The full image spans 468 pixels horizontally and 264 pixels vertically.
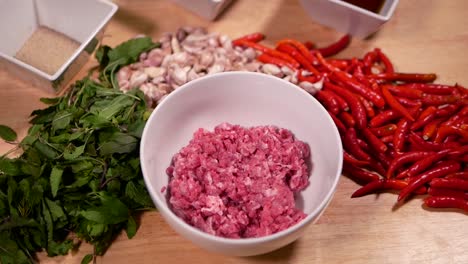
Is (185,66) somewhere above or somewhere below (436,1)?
below

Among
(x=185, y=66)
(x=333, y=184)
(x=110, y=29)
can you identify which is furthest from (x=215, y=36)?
(x=333, y=184)

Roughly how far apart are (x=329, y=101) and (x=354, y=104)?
0.08 m

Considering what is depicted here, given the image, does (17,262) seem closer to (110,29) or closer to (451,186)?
(110,29)

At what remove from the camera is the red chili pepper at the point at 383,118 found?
1.75 m

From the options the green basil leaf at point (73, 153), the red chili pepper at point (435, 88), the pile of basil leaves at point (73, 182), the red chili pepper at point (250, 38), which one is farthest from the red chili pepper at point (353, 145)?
the green basil leaf at point (73, 153)

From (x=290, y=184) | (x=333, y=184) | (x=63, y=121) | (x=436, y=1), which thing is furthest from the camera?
(x=436, y=1)

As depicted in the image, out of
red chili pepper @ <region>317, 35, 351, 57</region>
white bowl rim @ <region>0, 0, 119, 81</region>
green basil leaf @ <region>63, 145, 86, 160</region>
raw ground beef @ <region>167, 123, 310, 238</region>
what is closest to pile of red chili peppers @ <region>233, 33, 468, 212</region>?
red chili pepper @ <region>317, 35, 351, 57</region>

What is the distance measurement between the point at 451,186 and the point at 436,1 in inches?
33.4

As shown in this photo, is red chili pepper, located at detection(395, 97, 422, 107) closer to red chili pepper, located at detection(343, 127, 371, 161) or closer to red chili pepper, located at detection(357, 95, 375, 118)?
red chili pepper, located at detection(357, 95, 375, 118)

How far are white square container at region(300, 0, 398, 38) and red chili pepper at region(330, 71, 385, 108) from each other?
0.20m

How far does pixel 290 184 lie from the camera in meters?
1.47

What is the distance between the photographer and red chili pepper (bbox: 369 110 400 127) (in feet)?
5.75

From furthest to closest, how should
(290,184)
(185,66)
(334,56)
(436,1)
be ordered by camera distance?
1. (436,1)
2. (334,56)
3. (185,66)
4. (290,184)

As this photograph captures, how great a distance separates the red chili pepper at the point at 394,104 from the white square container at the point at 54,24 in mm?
943
